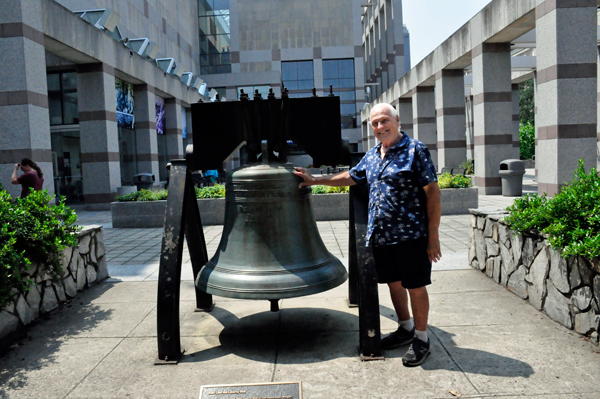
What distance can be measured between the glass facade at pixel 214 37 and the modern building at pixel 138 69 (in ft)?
0.38

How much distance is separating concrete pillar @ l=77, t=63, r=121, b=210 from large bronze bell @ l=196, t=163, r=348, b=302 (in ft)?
50.9

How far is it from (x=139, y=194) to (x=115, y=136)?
6429 mm

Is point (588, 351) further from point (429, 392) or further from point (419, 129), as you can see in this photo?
point (419, 129)

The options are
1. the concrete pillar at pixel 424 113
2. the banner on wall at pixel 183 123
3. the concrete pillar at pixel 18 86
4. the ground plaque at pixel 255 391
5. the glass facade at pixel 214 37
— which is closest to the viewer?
the ground plaque at pixel 255 391

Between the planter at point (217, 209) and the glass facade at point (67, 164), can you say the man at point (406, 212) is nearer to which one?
the planter at point (217, 209)

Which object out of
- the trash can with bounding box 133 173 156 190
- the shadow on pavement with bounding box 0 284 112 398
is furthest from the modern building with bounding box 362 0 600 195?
the trash can with bounding box 133 173 156 190

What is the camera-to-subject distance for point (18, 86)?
13352 millimetres

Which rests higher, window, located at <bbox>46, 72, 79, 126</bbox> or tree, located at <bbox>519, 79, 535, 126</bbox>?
tree, located at <bbox>519, 79, 535, 126</bbox>

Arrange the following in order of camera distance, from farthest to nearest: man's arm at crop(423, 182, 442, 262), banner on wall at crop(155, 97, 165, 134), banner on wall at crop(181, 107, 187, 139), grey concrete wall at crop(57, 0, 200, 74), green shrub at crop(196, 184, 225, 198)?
banner on wall at crop(181, 107, 187, 139), banner on wall at crop(155, 97, 165, 134), grey concrete wall at crop(57, 0, 200, 74), green shrub at crop(196, 184, 225, 198), man's arm at crop(423, 182, 442, 262)

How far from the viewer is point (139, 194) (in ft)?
44.4

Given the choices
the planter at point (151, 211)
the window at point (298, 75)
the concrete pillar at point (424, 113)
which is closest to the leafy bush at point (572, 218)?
the planter at point (151, 211)

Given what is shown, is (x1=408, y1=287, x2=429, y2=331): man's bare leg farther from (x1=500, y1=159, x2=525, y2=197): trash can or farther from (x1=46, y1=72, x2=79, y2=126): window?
(x1=46, y1=72, x2=79, y2=126): window

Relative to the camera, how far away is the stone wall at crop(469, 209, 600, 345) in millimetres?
3967

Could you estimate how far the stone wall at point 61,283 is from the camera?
4.62 meters
